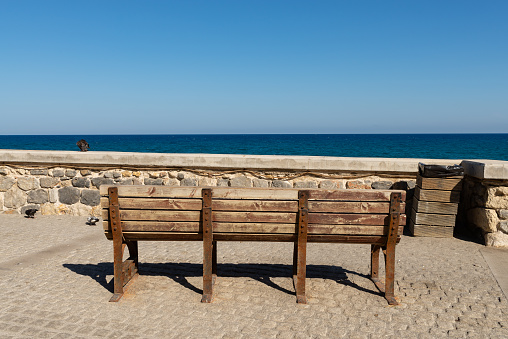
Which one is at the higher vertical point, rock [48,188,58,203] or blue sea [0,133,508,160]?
rock [48,188,58,203]

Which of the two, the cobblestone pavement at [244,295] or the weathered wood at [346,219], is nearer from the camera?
the cobblestone pavement at [244,295]

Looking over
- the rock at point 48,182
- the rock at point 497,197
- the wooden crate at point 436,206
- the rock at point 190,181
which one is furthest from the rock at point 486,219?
the rock at point 48,182

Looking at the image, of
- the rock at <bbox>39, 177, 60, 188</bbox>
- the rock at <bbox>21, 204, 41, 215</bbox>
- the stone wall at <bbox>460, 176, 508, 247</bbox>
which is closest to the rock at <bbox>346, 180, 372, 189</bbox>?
the stone wall at <bbox>460, 176, 508, 247</bbox>

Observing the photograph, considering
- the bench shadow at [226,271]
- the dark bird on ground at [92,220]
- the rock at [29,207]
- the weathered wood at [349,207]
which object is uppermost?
the weathered wood at [349,207]

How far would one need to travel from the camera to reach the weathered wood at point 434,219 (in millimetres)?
6395

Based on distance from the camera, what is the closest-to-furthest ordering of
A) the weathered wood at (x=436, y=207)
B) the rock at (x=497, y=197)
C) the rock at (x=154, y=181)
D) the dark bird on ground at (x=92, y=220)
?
the rock at (x=497, y=197)
the weathered wood at (x=436, y=207)
the dark bird on ground at (x=92, y=220)
the rock at (x=154, y=181)

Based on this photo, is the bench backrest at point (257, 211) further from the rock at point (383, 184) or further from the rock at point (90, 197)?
the rock at point (90, 197)

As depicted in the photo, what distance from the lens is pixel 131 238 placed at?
12.7 feet

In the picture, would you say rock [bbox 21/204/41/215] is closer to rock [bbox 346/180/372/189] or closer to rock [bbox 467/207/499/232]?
rock [bbox 346/180/372/189]

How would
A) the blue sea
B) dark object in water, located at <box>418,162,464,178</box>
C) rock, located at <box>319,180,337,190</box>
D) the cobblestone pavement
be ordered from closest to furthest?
1. the cobblestone pavement
2. dark object in water, located at <box>418,162,464,178</box>
3. rock, located at <box>319,180,337,190</box>
4. the blue sea

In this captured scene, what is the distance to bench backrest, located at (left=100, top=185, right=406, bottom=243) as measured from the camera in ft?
12.0

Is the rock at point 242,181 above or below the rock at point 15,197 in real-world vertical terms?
above

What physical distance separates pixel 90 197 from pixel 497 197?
7170 mm

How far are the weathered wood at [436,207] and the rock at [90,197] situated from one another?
5.94m
